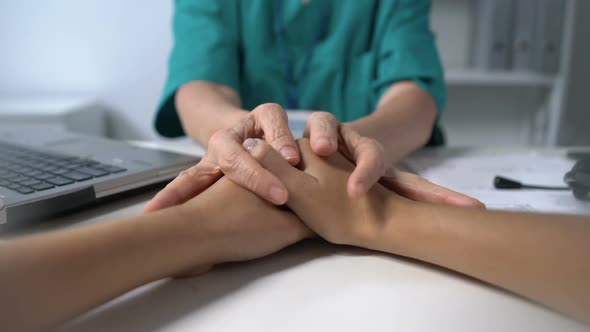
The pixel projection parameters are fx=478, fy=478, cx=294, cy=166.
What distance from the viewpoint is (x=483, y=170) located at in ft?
1.73

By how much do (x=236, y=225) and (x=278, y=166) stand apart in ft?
0.19

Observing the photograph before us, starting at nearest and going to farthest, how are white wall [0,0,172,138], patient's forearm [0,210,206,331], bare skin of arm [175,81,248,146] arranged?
1. patient's forearm [0,210,206,331]
2. bare skin of arm [175,81,248,146]
3. white wall [0,0,172,138]

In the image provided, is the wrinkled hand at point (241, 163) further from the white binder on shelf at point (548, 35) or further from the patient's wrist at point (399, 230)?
the white binder on shelf at point (548, 35)

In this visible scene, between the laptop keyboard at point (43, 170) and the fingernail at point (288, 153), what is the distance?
159 mm

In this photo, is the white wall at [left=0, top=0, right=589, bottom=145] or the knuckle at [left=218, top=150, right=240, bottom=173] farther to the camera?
the white wall at [left=0, top=0, right=589, bottom=145]

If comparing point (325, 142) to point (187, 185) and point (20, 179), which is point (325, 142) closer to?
point (187, 185)

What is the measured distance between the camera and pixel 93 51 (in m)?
1.46

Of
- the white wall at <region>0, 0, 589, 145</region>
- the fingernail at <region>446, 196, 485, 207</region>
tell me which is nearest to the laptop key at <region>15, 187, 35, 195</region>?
the fingernail at <region>446, 196, 485, 207</region>

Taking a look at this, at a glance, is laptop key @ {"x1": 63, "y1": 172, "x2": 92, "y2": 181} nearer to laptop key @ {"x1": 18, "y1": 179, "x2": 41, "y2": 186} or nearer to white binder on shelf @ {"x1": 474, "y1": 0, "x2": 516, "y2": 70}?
laptop key @ {"x1": 18, "y1": 179, "x2": 41, "y2": 186}

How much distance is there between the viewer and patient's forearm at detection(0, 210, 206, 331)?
23 cm

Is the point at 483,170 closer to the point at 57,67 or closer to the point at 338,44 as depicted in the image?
the point at 338,44

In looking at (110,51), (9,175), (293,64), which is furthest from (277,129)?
(110,51)

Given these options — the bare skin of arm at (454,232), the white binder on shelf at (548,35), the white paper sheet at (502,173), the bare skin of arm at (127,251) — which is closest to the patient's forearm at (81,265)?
the bare skin of arm at (127,251)

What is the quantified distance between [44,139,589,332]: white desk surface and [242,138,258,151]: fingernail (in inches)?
3.7
